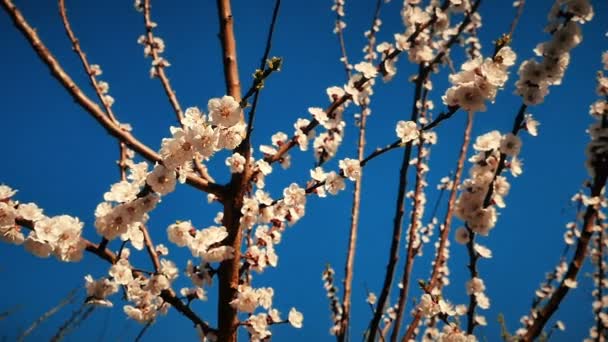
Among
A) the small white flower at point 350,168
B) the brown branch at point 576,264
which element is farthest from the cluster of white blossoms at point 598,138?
the small white flower at point 350,168

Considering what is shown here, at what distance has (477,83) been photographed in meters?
1.78

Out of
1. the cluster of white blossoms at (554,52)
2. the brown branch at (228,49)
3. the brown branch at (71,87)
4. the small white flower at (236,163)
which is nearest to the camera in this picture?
the brown branch at (71,87)

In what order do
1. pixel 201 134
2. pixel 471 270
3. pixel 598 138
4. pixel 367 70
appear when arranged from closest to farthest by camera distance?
pixel 201 134
pixel 598 138
pixel 471 270
pixel 367 70

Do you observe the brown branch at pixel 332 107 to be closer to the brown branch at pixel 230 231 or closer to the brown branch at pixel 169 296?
the brown branch at pixel 230 231

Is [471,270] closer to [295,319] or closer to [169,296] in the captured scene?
[295,319]

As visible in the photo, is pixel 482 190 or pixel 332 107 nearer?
pixel 482 190

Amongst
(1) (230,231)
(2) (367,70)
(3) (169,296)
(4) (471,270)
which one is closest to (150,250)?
(3) (169,296)

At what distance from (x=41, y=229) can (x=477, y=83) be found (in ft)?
7.54

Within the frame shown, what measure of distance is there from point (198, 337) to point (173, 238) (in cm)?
66

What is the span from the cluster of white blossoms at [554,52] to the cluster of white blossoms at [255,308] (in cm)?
188

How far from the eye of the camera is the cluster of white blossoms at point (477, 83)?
1749mm

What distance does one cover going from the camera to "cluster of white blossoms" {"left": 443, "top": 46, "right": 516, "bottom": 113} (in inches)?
68.9

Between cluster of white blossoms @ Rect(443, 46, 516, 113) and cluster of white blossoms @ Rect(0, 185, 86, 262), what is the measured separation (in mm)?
2029

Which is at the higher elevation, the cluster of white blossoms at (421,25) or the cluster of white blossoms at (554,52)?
the cluster of white blossoms at (421,25)
